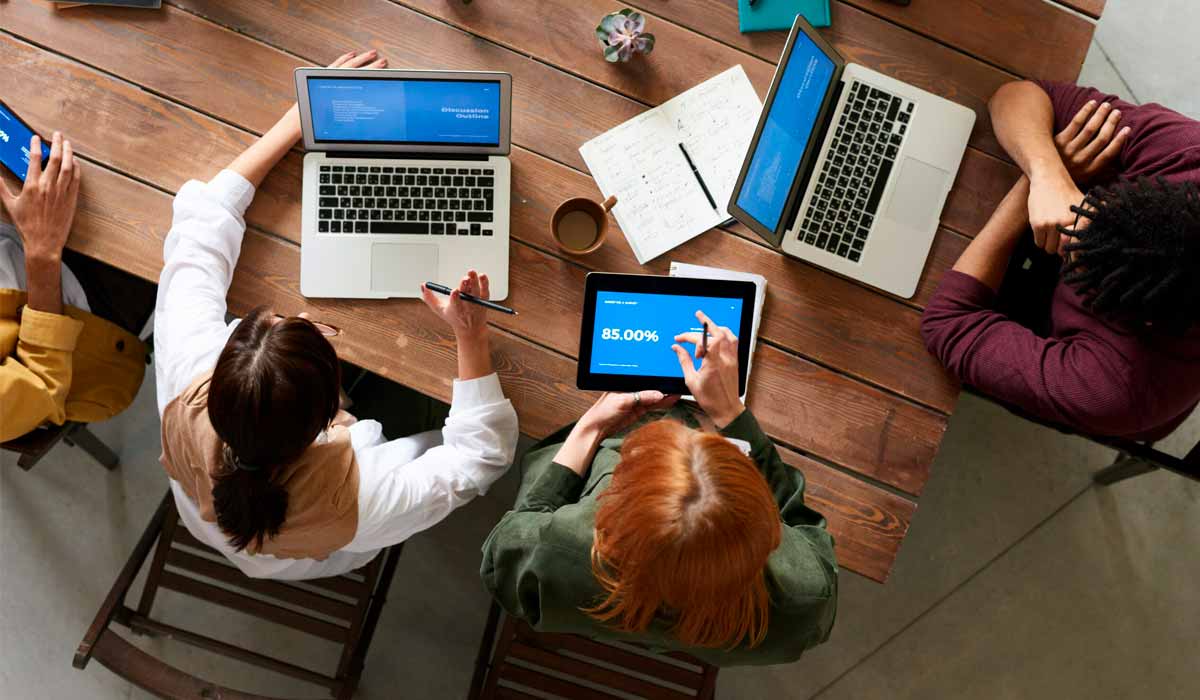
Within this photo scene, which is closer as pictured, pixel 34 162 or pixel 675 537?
pixel 675 537

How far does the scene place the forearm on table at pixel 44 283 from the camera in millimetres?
1501

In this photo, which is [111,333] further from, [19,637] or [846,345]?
[846,345]

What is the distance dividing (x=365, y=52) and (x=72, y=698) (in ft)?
6.29

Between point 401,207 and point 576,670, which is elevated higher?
point 401,207

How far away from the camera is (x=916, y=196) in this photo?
1558 mm

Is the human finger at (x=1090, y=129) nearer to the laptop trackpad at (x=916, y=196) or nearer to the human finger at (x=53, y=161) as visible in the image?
A: the laptop trackpad at (x=916, y=196)

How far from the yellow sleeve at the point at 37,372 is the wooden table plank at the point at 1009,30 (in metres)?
1.77

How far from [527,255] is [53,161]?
2.99 feet

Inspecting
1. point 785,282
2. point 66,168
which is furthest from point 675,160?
point 66,168

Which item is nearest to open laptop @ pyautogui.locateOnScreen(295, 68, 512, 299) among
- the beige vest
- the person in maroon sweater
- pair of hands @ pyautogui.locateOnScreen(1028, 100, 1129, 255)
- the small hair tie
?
the beige vest

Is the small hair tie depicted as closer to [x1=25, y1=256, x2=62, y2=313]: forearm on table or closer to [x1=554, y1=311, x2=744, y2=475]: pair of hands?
[x1=554, y1=311, x2=744, y2=475]: pair of hands

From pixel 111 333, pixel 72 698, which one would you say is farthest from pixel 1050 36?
pixel 72 698

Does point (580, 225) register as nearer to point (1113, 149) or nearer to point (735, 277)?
point (735, 277)

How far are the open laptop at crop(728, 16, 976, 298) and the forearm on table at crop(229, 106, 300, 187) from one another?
0.94 metres
